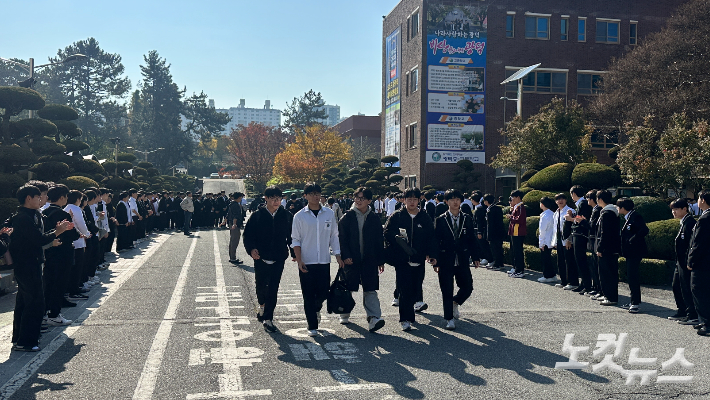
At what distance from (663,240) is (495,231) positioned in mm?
3952

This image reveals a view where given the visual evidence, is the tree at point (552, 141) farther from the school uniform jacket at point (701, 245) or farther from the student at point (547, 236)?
the school uniform jacket at point (701, 245)

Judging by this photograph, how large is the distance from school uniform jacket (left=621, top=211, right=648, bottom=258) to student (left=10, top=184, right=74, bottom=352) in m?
8.20

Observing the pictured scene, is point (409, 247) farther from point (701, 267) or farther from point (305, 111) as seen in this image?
point (305, 111)

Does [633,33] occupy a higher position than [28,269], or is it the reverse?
[633,33]

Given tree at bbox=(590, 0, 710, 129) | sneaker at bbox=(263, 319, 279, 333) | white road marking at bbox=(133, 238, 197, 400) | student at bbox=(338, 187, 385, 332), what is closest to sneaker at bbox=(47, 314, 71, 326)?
white road marking at bbox=(133, 238, 197, 400)

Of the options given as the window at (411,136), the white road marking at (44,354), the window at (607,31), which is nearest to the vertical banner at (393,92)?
the window at (411,136)

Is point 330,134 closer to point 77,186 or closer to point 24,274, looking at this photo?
point 77,186

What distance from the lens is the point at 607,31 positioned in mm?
41062

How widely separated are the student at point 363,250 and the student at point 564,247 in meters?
4.92

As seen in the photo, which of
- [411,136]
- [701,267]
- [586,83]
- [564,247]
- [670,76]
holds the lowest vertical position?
[564,247]

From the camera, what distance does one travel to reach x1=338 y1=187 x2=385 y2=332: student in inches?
305

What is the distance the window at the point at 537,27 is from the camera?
3988cm

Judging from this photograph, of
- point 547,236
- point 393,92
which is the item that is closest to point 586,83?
point 393,92

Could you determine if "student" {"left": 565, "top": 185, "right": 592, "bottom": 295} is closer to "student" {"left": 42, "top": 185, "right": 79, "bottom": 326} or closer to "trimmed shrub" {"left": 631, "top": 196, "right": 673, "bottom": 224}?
"trimmed shrub" {"left": 631, "top": 196, "right": 673, "bottom": 224}
